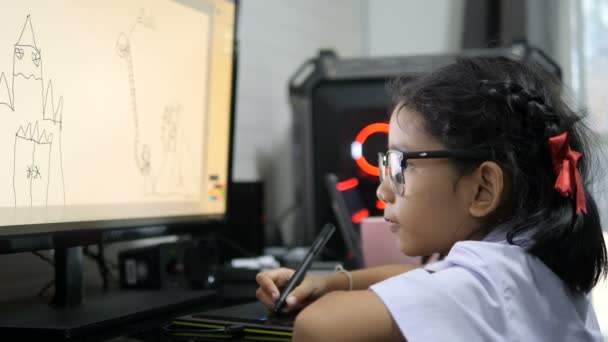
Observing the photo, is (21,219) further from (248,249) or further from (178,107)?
(248,249)

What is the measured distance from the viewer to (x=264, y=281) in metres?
0.66

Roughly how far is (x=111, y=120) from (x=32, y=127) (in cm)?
12

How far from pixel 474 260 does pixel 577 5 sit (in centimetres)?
161

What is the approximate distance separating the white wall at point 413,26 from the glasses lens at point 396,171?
5.21 feet

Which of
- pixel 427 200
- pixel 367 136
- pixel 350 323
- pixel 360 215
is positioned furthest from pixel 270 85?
pixel 350 323

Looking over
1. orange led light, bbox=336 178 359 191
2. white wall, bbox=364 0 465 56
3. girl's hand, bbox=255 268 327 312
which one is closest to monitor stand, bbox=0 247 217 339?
girl's hand, bbox=255 268 327 312

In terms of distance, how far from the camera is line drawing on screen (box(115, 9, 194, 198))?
0.76m

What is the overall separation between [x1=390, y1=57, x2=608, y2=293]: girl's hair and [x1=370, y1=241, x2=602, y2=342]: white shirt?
22 mm

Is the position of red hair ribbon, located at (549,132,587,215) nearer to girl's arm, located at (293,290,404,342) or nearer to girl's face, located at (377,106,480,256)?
girl's face, located at (377,106,480,256)

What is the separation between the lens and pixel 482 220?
586 millimetres

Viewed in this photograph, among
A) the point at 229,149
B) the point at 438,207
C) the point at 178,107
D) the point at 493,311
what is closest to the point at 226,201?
the point at 229,149

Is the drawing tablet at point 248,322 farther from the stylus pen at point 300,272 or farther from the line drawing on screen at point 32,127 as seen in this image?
the line drawing on screen at point 32,127

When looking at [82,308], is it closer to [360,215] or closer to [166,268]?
[166,268]

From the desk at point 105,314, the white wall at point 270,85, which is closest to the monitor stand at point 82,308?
the desk at point 105,314
